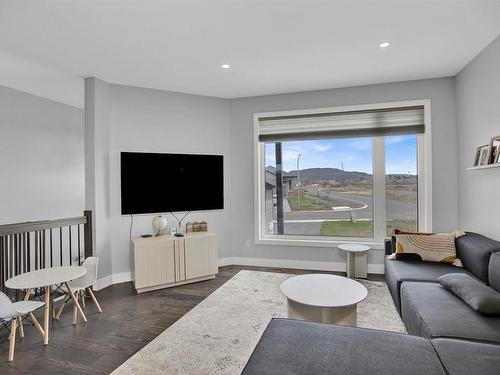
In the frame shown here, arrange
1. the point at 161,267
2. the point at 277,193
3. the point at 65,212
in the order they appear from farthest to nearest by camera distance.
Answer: the point at 65,212, the point at 277,193, the point at 161,267

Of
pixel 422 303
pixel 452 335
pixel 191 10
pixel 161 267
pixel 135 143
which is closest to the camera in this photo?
pixel 452 335

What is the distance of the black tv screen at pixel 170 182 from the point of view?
12.8ft

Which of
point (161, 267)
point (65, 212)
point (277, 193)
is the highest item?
point (277, 193)

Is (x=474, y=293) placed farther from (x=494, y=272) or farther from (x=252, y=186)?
(x=252, y=186)

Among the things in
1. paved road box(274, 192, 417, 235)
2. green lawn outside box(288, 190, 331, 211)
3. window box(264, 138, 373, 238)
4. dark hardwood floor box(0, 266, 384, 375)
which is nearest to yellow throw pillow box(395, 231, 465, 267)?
paved road box(274, 192, 417, 235)

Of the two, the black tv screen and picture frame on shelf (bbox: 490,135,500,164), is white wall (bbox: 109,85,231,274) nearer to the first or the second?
the black tv screen

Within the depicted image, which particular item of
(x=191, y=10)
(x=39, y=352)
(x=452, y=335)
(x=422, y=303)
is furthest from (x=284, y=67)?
(x=39, y=352)

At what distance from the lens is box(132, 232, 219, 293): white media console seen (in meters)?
3.56

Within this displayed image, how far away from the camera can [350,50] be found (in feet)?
9.75

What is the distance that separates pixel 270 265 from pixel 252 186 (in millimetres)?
1310

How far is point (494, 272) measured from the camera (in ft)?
7.50

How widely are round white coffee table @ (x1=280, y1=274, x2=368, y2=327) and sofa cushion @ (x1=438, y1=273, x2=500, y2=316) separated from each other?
667mm

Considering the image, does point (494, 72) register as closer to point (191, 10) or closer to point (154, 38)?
point (191, 10)

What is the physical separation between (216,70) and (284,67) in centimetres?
84
